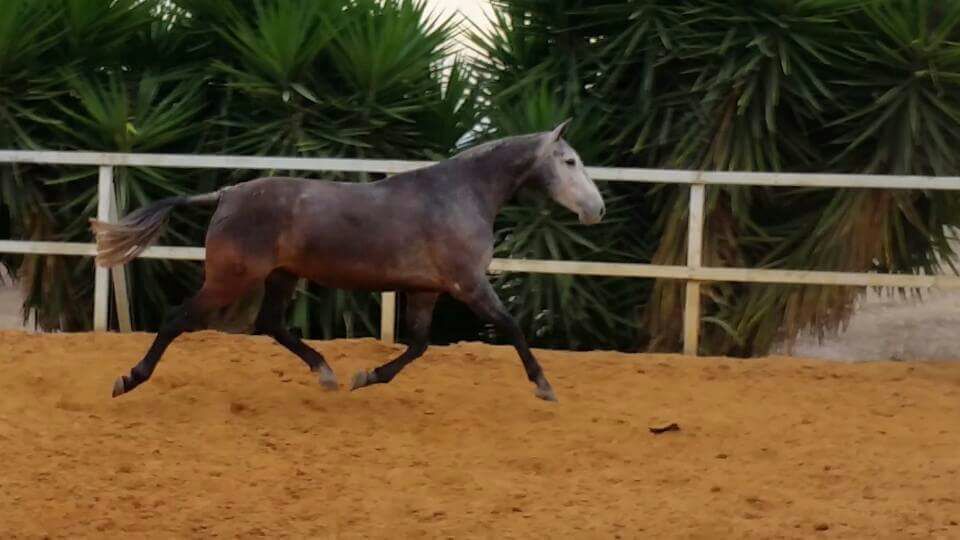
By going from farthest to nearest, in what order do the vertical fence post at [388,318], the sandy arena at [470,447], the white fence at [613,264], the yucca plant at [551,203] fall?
the yucca plant at [551,203] < the vertical fence post at [388,318] < the white fence at [613,264] < the sandy arena at [470,447]

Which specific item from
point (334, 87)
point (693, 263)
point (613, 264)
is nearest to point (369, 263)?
point (613, 264)

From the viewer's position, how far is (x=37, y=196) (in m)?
8.92

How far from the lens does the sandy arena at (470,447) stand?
4.22 metres

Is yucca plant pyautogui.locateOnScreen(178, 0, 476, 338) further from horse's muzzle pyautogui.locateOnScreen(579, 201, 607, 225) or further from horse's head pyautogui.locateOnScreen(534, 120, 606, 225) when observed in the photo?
horse's muzzle pyautogui.locateOnScreen(579, 201, 607, 225)

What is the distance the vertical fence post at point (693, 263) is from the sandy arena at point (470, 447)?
32cm

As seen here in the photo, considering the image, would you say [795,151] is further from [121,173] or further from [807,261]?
[121,173]

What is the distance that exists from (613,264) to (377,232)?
7.44ft

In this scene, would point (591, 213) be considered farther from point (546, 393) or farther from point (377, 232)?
point (377, 232)

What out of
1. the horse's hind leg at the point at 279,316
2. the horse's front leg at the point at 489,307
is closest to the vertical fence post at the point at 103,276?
the horse's hind leg at the point at 279,316

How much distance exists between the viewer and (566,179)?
607 cm

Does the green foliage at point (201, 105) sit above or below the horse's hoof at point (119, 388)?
above

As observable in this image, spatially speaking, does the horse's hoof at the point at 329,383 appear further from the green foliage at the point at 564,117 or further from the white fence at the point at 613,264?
the green foliage at the point at 564,117

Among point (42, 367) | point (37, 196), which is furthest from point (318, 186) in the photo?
point (37, 196)

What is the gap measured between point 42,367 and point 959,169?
5.82 m
